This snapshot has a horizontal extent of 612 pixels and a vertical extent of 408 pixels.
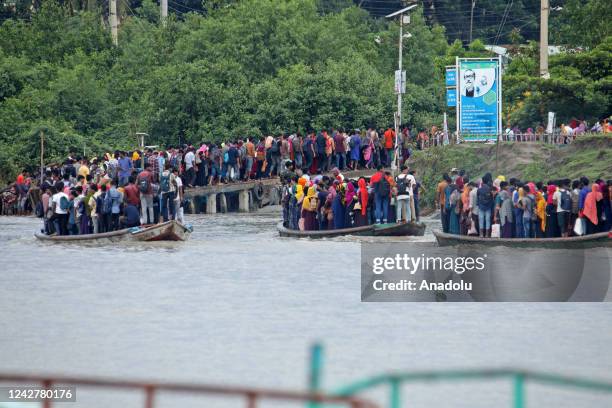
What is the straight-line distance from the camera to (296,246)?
3494 centimetres

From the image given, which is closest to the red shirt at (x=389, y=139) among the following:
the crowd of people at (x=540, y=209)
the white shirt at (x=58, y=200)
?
the white shirt at (x=58, y=200)

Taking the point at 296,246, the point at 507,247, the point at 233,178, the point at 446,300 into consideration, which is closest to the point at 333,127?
the point at 233,178

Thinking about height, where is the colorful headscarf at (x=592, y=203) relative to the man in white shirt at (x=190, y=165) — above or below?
below

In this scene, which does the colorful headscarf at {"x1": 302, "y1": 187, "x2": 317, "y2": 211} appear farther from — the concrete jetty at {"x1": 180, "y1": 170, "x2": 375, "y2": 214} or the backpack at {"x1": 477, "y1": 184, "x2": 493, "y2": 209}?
the concrete jetty at {"x1": 180, "y1": 170, "x2": 375, "y2": 214}

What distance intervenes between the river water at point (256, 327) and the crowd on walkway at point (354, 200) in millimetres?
763

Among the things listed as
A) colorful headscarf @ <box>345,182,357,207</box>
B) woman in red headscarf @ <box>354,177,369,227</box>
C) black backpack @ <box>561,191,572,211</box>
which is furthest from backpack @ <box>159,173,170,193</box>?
black backpack @ <box>561,191,572,211</box>

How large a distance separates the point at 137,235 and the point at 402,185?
5.99 metres

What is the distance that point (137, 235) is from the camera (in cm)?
3419

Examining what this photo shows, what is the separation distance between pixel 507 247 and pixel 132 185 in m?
8.45

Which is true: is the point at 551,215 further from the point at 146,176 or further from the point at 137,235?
the point at 137,235

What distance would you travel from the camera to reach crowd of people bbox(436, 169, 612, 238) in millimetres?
30656

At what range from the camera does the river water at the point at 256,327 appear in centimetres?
2103

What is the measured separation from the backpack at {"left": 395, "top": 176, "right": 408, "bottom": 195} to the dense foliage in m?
11.4

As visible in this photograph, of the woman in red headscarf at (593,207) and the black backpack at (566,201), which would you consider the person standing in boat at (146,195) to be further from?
the woman in red headscarf at (593,207)
